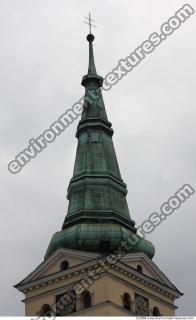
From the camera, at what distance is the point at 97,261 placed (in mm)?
65812

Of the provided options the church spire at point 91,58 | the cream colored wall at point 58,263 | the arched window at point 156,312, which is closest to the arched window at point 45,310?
the cream colored wall at point 58,263

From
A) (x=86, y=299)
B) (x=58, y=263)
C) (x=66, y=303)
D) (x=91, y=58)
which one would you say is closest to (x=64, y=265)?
(x=58, y=263)

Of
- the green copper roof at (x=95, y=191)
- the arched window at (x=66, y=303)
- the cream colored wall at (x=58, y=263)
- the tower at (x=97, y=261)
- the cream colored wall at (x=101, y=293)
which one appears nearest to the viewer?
the cream colored wall at (x=101, y=293)

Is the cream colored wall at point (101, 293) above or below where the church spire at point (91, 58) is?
below

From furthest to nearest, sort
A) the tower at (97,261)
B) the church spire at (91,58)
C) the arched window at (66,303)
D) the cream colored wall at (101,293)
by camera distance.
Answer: the church spire at (91,58) → the tower at (97,261) → the arched window at (66,303) → the cream colored wall at (101,293)

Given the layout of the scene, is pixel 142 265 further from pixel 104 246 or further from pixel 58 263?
pixel 58 263

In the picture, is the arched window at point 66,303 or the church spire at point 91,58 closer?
the arched window at point 66,303

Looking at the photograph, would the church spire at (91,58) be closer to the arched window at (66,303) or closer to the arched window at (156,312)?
the arched window at (66,303)

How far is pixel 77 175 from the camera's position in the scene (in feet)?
239

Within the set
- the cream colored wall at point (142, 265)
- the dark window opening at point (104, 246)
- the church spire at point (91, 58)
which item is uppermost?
the church spire at point (91, 58)

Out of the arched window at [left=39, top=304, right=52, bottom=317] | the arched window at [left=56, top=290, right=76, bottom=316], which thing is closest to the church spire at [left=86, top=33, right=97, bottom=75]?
the arched window at [left=56, top=290, right=76, bottom=316]

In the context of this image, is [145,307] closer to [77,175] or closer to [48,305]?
[48,305]

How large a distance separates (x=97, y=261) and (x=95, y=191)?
7133mm

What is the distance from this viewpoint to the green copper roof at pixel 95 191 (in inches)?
2694
